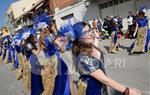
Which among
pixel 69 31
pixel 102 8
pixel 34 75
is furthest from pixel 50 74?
pixel 102 8

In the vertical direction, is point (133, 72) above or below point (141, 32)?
below

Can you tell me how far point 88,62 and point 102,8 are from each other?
22179 millimetres

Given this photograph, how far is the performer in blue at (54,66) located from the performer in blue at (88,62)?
118cm

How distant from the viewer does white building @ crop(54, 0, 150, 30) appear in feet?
70.3

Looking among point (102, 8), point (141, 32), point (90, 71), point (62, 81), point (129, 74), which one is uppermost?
point (102, 8)

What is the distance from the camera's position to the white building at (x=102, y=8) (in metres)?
21.4

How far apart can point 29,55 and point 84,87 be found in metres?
3.67

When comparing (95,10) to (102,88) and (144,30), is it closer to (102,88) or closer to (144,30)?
(144,30)

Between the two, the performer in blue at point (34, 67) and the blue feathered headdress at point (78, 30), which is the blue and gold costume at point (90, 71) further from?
the performer in blue at point (34, 67)

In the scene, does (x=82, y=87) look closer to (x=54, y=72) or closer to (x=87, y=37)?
(x=87, y=37)

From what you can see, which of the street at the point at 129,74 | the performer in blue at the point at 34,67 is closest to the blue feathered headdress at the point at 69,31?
the street at the point at 129,74

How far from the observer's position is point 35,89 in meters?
7.13

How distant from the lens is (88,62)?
3500mm

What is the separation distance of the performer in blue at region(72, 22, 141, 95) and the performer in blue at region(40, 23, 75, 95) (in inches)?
46.5
